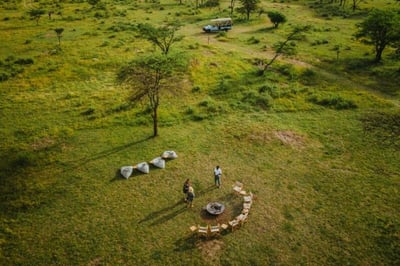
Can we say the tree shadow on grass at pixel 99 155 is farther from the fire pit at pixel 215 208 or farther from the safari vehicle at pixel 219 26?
the safari vehicle at pixel 219 26

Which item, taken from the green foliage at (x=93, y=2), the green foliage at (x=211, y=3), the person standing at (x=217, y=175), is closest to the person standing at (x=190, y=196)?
the person standing at (x=217, y=175)

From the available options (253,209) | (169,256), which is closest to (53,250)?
(169,256)

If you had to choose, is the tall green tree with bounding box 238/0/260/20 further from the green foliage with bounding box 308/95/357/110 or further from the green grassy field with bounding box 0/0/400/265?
the green foliage with bounding box 308/95/357/110

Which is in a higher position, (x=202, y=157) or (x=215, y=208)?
(x=202, y=157)

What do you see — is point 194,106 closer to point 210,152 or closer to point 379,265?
point 210,152

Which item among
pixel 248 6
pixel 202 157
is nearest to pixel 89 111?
pixel 202 157

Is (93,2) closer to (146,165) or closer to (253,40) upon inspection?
(253,40)

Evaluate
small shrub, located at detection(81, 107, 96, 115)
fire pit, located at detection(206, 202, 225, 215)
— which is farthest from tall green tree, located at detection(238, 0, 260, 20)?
fire pit, located at detection(206, 202, 225, 215)
